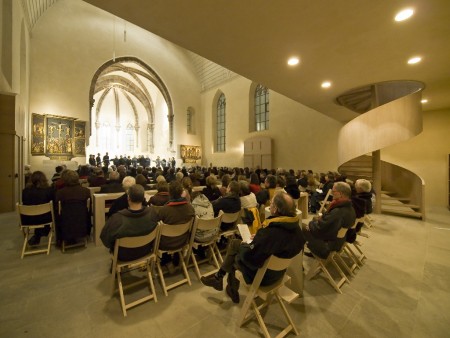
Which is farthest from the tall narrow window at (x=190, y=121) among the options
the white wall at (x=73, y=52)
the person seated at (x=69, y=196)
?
the person seated at (x=69, y=196)

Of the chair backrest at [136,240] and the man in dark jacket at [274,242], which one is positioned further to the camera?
the chair backrest at [136,240]

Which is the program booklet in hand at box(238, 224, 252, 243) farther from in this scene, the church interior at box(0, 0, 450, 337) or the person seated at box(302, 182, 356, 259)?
the person seated at box(302, 182, 356, 259)

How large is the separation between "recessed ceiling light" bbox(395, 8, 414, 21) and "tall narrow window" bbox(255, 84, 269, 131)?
10121 mm

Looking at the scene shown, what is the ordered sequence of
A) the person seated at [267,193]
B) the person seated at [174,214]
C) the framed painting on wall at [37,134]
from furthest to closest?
the framed painting on wall at [37,134] < the person seated at [267,193] < the person seated at [174,214]

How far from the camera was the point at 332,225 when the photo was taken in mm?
2605

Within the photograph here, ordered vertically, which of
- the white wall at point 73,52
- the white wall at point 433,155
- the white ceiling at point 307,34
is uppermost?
the white wall at point 73,52

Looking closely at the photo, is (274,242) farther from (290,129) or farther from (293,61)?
(290,129)

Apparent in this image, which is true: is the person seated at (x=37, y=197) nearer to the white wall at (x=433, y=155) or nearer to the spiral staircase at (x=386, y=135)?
the spiral staircase at (x=386, y=135)

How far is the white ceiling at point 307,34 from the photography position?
2520mm

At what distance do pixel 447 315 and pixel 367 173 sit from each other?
22.2 ft

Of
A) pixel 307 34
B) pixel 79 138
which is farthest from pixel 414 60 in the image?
pixel 79 138

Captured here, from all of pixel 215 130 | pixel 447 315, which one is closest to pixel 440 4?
pixel 447 315

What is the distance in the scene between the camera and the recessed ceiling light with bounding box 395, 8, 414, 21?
2.62 metres

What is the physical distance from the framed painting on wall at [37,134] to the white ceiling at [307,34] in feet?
34.6
